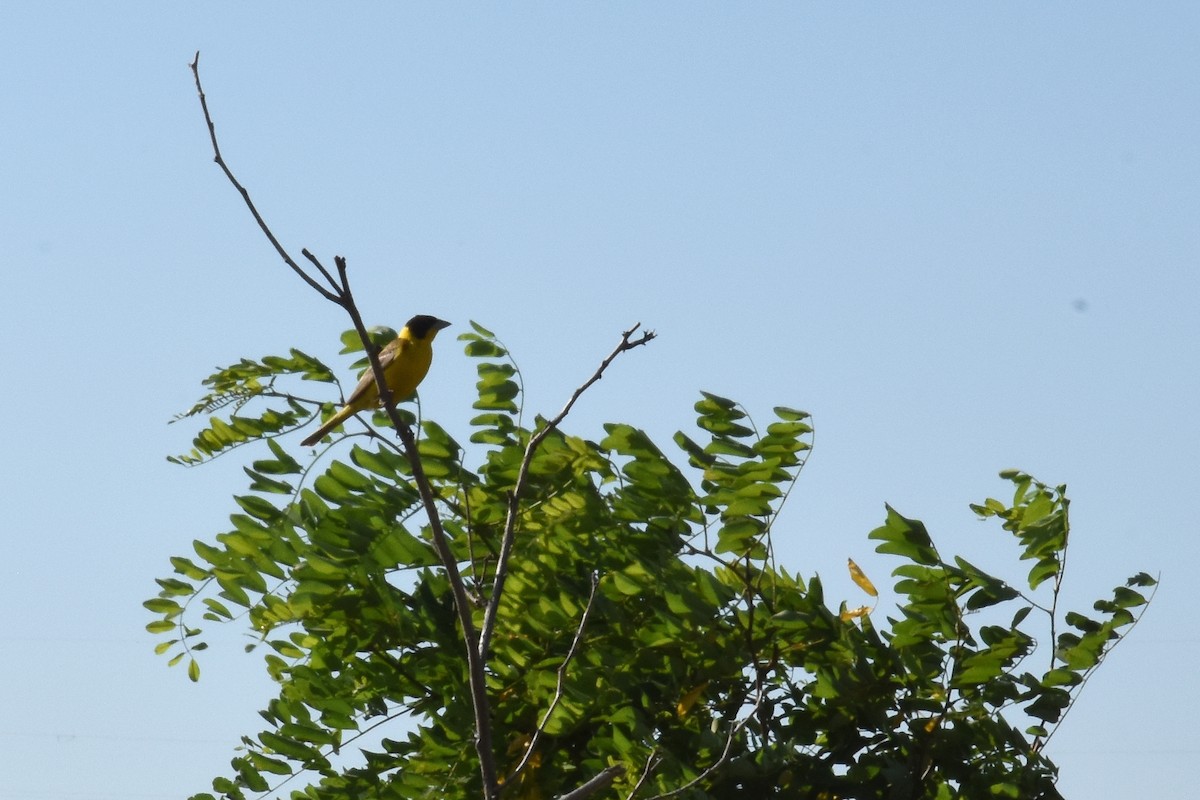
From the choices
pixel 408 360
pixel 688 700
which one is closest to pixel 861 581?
pixel 688 700

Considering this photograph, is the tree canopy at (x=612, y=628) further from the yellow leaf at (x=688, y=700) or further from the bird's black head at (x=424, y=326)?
the bird's black head at (x=424, y=326)

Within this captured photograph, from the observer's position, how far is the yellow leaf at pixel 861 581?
14.1ft

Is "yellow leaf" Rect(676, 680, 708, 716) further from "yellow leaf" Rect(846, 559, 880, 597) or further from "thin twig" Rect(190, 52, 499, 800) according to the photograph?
"thin twig" Rect(190, 52, 499, 800)

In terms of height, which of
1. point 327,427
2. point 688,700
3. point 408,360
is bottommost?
point 688,700

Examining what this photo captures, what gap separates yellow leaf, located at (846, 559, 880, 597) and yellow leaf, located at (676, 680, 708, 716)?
22.5 inches

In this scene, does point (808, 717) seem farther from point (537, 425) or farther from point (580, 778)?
point (537, 425)

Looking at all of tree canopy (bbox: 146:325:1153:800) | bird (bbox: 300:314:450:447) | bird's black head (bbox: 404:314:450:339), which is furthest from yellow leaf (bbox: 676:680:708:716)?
bird's black head (bbox: 404:314:450:339)

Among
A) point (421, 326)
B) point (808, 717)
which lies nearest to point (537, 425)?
point (808, 717)

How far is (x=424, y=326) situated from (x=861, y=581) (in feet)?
12.7

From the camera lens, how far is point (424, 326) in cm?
772

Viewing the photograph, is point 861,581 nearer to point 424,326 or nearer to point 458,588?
point 458,588

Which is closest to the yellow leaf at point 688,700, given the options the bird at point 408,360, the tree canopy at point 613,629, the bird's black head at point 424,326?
the tree canopy at point 613,629

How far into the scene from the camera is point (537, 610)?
4.19 metres

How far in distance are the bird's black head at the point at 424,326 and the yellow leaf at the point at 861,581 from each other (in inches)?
Answer: 144
